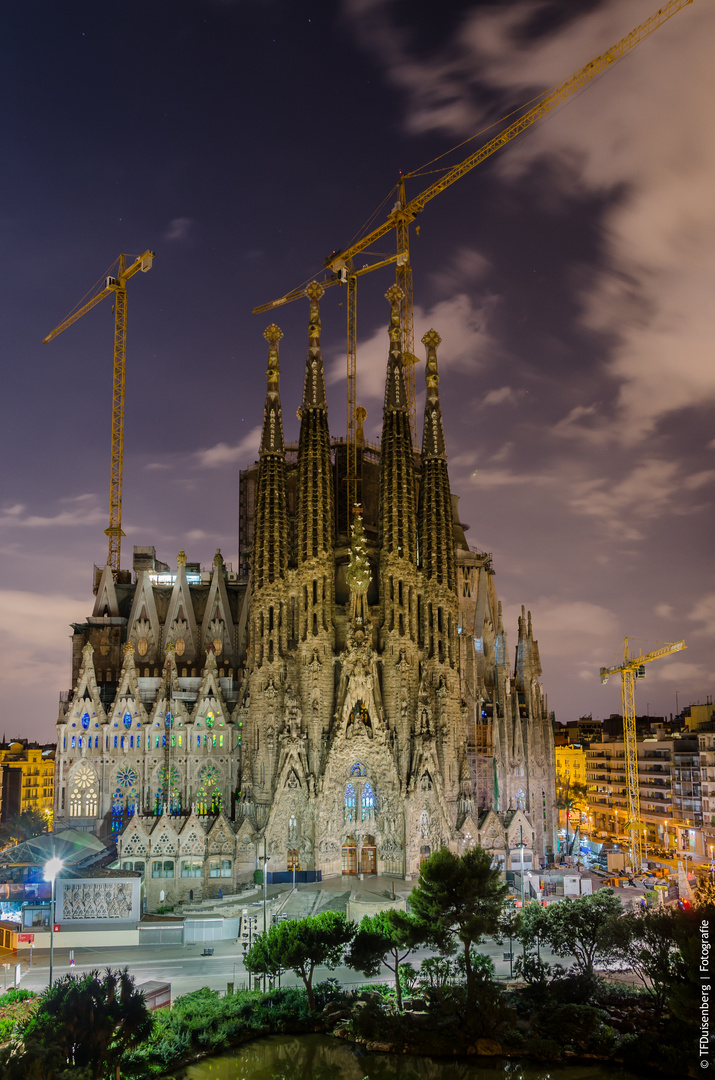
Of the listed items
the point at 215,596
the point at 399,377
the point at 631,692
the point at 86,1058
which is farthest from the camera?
the point at 631,692

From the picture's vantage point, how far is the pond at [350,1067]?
3775cm

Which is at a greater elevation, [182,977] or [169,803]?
[169,803]

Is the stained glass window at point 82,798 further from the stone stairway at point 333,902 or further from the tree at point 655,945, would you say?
the tree at point 655,945

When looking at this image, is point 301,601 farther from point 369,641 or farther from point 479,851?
point 479,851

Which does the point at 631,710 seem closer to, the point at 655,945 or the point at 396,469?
the point at 396,469

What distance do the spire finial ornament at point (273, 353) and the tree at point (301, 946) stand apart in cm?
5119

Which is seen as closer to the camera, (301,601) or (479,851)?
(479,851)

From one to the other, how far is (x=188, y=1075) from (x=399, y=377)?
5971 cm

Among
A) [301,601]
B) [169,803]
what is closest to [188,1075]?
[169,803]


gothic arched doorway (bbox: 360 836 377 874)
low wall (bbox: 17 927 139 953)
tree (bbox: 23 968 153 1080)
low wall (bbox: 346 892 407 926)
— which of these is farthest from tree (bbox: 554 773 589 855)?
tree (bbox: 23 968 153 1080)

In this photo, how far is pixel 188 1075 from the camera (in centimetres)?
3731

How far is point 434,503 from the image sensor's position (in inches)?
3196

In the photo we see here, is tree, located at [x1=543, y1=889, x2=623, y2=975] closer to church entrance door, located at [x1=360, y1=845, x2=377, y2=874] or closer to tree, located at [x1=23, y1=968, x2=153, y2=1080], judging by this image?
tree, located at [x1=23, y1=968, x2=153, y2=1080]

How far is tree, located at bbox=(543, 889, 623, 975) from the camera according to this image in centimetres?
4472
